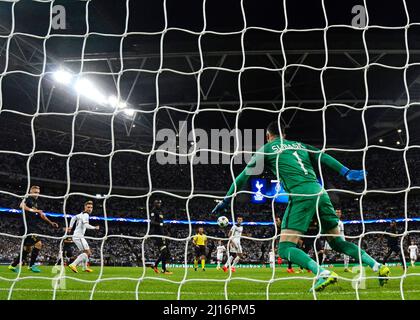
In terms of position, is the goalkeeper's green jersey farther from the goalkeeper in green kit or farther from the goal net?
the goal net

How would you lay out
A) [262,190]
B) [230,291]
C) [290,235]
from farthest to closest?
[262,190] < [230,291] < [290,235]

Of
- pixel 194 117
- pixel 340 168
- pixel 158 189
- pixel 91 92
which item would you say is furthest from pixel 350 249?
pixel 158 189

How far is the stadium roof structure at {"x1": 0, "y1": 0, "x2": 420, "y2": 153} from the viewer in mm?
10648

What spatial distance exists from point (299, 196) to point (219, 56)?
9.56 meters

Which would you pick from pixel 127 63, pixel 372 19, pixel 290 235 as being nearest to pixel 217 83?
pixel 127 63

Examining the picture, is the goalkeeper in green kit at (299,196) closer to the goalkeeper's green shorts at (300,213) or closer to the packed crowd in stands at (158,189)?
the goalkeeper's green shorts at (300,213)

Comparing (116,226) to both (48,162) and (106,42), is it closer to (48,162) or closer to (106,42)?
(48,162)

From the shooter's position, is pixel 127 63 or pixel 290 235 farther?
pixel 127 63

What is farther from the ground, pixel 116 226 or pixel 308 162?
pixel 308 162

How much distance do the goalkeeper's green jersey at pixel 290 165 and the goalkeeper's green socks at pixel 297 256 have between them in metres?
0.60

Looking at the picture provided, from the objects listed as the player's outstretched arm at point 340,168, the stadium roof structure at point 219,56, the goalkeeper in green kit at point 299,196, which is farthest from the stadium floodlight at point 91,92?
the player's outstretched arm at point 340,168

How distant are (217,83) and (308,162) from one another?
427 inches

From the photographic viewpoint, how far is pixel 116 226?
2930 centimetres

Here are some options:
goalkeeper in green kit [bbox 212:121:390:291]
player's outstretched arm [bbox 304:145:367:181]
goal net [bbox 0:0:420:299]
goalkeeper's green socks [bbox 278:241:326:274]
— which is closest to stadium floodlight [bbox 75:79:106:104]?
goal net [bbox 0:0:420:299]
